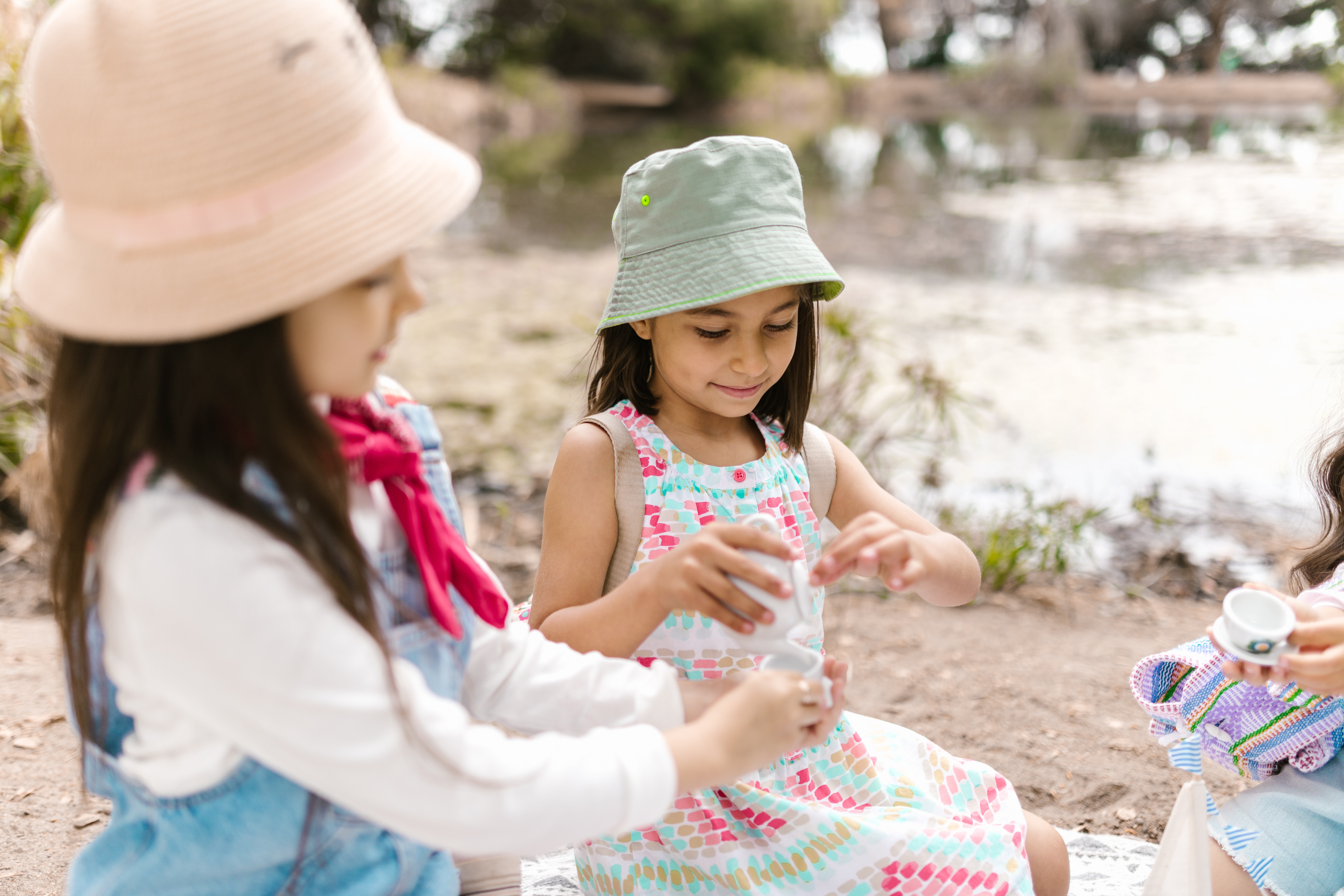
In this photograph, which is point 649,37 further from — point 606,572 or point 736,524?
point 736,524

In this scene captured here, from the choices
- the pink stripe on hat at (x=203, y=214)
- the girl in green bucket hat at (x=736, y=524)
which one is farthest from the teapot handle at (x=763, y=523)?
the pink stripe on hat at (x=203, y=214)

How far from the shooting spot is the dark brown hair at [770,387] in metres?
1.64

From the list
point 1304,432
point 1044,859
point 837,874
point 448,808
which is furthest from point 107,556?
point 1304,432

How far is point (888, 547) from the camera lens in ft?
4.22

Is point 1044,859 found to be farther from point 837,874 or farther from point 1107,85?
point 1107,85

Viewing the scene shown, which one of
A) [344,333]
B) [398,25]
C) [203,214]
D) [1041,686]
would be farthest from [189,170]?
[398,25]

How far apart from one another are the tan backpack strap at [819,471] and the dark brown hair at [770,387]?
0.07 feet

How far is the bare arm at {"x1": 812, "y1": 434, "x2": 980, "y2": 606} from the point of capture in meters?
1.27

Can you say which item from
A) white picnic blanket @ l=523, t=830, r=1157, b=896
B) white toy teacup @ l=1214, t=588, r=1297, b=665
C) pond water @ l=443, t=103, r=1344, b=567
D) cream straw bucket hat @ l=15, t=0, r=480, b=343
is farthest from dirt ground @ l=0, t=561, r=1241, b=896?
cream straw bucket hat @ l=15, t=0, r=480, b=343

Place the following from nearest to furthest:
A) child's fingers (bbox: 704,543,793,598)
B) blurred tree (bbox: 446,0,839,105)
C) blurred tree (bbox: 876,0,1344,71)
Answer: child's fingers (bbox: 704,543,793,598) → blurred tree (bbox: 446,0,839,105) → blurred tree (bbox: 876,0,1344,71)

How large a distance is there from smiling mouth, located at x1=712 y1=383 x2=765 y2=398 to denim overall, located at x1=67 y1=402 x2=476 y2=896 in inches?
22.7

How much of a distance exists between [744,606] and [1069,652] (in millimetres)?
1798

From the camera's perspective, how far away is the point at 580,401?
12.3 ft

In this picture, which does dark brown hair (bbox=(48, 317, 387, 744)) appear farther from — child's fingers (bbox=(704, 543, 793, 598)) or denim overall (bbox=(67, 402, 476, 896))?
child's fingers (bbox=(704, 543, 793, 598))
